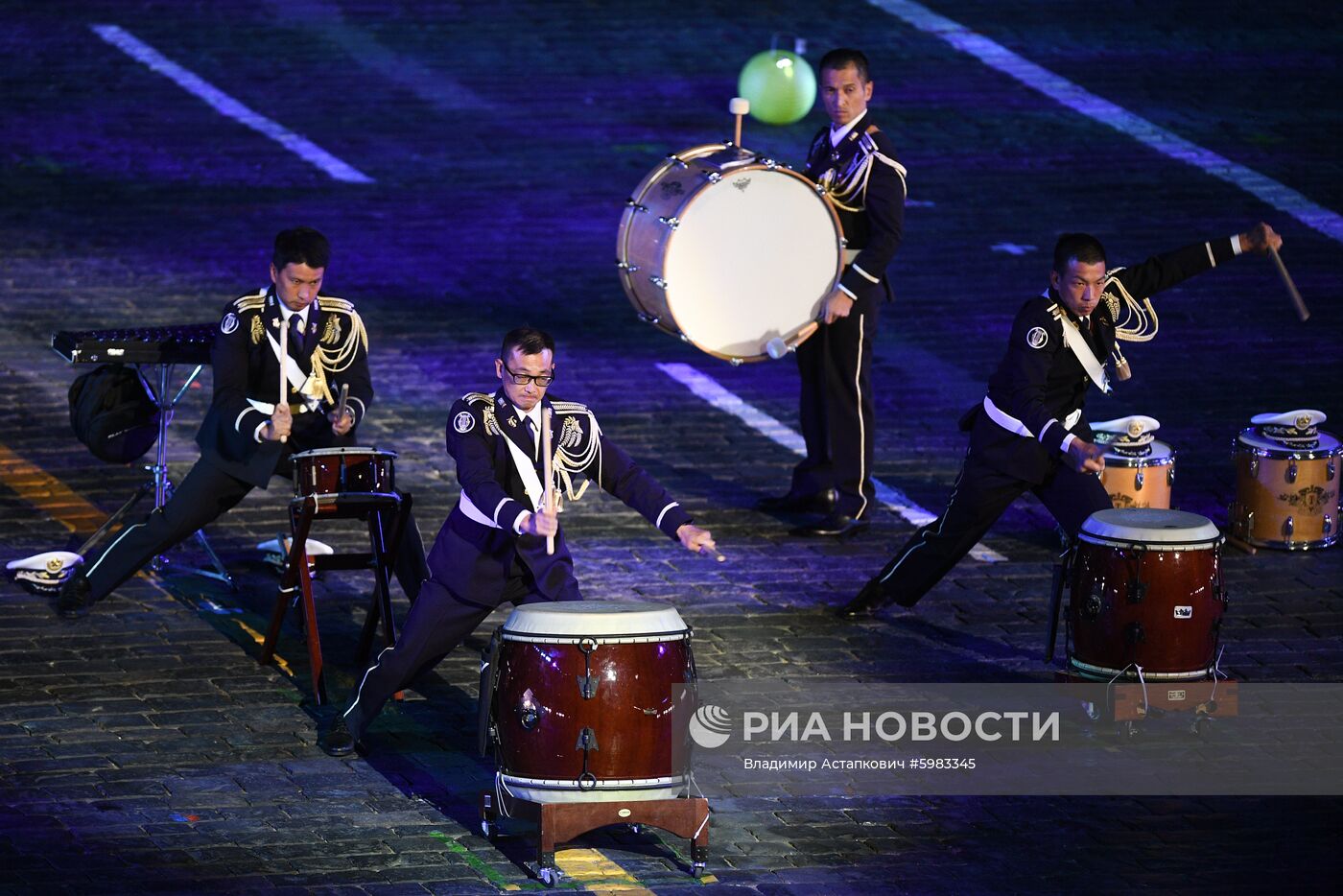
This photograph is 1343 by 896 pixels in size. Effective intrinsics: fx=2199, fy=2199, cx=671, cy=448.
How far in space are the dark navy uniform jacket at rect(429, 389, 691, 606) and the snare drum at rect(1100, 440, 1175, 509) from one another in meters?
3.74

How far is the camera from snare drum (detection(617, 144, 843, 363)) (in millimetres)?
11336

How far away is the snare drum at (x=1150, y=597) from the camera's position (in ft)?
30.7

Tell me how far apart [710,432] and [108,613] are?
4538 mm

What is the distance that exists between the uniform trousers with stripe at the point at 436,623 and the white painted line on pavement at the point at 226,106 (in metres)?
10.3

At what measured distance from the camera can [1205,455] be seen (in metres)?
13.8

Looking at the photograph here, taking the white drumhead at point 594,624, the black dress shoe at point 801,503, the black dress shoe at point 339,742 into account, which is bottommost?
the black dress shoe at point 339,742

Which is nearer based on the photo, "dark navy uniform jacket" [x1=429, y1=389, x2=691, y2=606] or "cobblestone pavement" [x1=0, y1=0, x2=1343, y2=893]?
"cobblestone pavement" [x1=0, y1=0, x2=1343, y2=893]

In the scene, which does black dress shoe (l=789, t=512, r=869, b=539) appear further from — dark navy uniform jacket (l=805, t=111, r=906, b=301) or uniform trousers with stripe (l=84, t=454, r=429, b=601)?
uniform trousers with stripe (l=84, t=454, r=429, b=601)

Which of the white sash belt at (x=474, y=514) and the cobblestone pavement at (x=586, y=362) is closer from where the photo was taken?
the cobblestone pavement at (x=586, y=362)

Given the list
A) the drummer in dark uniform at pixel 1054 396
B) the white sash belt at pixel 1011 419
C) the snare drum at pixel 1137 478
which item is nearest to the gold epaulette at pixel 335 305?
the drummer in dark uniform at pixel 1054 396

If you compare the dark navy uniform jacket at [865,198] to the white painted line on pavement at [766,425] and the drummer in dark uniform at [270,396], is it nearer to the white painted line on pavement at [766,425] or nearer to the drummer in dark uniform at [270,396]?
the white painted line on pavement at [766,425]

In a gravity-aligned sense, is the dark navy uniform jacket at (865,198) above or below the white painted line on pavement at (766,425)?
above

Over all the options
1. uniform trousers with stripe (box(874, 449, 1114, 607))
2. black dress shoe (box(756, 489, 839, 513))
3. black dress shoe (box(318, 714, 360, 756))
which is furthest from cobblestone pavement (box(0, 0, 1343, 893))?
uniform trousers with stripe (box(874, 449, 1114, 607))

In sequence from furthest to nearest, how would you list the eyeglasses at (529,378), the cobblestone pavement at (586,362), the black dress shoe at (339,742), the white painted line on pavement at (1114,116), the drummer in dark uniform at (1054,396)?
the white painted line on pavement at (1114,116) → the drummer in dark uniform at (1054,396) → the black dress shoe at (339,742) → the eyeglasses at (529,378) → the cobblestone pavement at (586,362)
